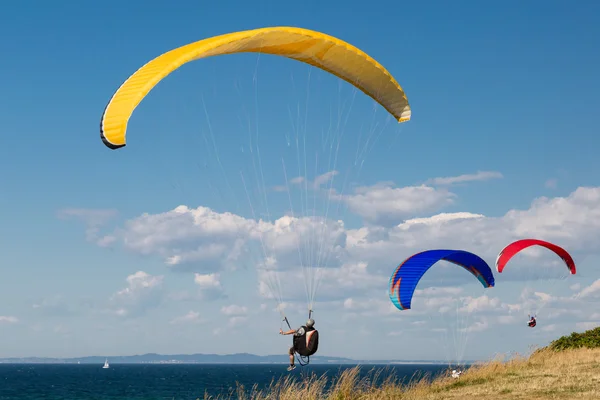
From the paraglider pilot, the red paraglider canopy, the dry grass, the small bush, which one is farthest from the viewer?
the small bush

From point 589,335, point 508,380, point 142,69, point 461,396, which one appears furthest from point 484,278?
point 142,69

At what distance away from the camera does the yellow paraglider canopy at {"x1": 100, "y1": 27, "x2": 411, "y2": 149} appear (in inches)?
367

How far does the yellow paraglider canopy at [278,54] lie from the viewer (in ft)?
30.6

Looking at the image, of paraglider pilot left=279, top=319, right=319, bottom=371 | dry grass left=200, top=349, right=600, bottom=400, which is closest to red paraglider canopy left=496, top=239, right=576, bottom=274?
dry grass left=200, top=349, right=600, bottom=400

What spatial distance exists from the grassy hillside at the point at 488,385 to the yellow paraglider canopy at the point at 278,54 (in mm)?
5345

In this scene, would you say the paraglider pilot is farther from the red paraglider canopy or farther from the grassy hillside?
the red paraglider canopy

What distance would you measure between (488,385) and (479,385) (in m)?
0.22

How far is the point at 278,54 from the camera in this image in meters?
13.2

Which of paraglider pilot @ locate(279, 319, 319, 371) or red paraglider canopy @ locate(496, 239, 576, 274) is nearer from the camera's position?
paraglider pilot @ locate(279, 319, 319, 371)

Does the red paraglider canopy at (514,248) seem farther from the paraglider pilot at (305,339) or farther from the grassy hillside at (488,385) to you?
the paraglider pilot at (305,339)

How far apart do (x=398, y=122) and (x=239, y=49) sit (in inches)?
211

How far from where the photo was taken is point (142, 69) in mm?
10078

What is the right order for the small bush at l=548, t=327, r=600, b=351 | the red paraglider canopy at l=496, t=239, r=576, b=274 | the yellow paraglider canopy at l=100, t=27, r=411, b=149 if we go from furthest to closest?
the small bush at l=548, t=327, r=600, b=351 → the red paraglider canopy at l=496, t=239, r=576, b=274 → the yellow paraglider canopy at l=100, t=27, r=411, b=149

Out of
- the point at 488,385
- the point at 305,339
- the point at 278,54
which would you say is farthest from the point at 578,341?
the point at 278,54
